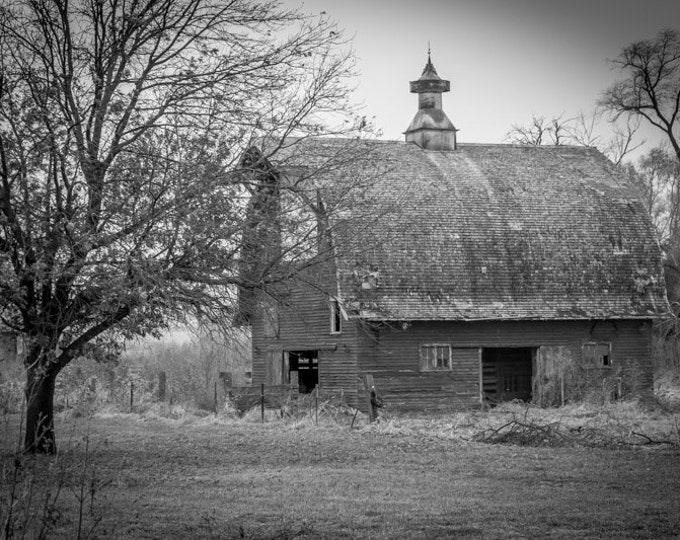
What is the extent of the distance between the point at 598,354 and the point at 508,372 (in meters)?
2.93

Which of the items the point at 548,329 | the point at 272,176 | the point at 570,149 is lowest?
the point at 548,329

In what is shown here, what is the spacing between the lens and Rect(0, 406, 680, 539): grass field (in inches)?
455

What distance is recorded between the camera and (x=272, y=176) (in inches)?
740

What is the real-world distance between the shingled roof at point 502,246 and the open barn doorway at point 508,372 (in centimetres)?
241

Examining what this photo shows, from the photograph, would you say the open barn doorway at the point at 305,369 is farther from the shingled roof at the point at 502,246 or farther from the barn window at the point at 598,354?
the barn window at the point at 598,354

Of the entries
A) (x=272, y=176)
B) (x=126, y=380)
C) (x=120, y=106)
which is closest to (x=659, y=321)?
(x=126, y=380)

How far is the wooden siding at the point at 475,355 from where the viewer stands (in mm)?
30984

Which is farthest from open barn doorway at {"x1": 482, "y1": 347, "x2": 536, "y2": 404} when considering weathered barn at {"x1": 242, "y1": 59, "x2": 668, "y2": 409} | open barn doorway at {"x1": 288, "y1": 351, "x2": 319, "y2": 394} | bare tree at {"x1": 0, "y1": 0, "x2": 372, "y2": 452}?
bare tree at {"x1": 0, "y1": 0, "x2": 372, "y2": 452}

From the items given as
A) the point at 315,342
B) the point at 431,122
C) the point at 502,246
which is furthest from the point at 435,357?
the point at 431,122

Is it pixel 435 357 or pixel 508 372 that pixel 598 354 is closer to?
pixel 508 372

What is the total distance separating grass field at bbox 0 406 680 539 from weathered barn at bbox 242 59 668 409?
6.33m

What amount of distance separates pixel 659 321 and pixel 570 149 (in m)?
7.33

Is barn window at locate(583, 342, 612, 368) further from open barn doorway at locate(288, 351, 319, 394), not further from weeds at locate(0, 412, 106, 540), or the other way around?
weeds at locate(0, 412, 106, 540)

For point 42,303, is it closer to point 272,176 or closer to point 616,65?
point 272,176
